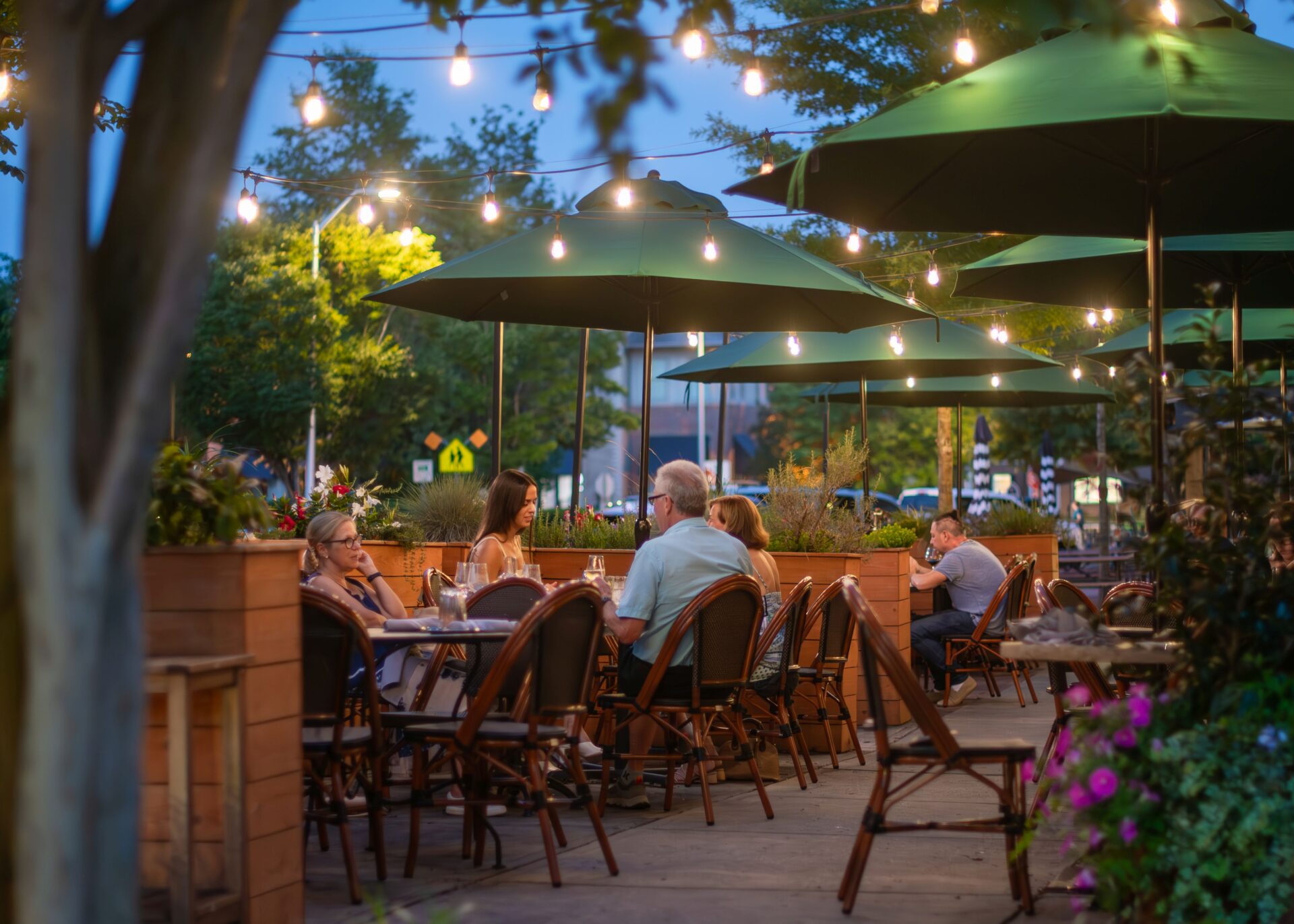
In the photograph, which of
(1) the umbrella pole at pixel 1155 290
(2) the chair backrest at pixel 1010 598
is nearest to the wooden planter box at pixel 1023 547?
(2) the chair backrest at pixel 1010 598

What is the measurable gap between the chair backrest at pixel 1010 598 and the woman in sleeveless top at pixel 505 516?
3.89 metres

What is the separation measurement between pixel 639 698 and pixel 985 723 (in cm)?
419

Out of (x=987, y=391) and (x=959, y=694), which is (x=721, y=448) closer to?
(x=987, y=391)

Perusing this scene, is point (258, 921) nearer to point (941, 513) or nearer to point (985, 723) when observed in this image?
point (985, 723)

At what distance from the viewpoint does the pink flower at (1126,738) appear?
397 centimetres

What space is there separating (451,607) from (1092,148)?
3.14 meters

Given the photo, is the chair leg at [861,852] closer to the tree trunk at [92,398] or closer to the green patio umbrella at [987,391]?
the tree trunk at [92,398]

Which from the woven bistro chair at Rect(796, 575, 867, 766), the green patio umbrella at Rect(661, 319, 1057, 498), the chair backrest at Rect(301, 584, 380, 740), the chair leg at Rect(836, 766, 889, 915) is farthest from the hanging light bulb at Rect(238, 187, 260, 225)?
the chair leg at Rect(836, 766, 889, 915)

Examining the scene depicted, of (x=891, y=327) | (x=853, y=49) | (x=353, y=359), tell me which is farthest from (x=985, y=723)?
(x=353, y=359)

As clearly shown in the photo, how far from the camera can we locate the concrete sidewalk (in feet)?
15.4

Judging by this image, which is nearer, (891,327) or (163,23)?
(163,23)

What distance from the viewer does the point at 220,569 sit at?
396cm

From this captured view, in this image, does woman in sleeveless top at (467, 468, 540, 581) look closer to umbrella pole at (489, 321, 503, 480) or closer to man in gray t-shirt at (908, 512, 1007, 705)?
umbrella pole at (489, 321, 503, 480)

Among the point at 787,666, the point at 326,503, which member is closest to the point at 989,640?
the point at 787,666
